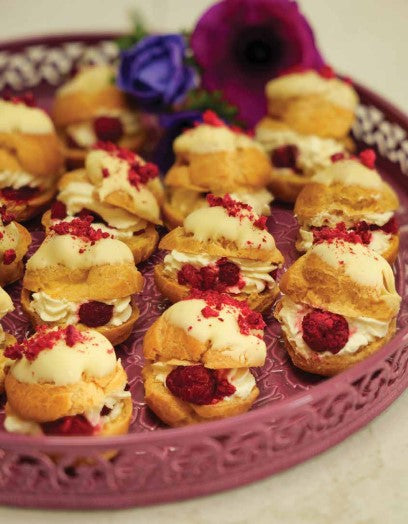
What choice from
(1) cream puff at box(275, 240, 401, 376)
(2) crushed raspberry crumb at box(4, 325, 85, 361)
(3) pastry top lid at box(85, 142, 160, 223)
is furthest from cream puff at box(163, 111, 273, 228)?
(2) crushed raspberry crumb at box(4, 325, 85, 361)

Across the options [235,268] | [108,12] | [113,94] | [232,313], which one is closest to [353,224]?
[235,268]

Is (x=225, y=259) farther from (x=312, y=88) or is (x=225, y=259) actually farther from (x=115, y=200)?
(x=312, y=88)

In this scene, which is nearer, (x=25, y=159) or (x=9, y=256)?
(x=9, y=256)

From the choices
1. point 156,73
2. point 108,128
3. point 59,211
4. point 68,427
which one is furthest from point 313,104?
point 68,427

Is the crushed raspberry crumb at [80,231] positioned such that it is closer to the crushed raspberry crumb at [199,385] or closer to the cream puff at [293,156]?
the crushed raspberry crumb at [199,385]

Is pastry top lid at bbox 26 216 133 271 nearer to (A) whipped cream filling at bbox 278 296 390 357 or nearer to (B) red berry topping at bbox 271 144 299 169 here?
(A) whipped cream filling at bbox 278 296 390 357

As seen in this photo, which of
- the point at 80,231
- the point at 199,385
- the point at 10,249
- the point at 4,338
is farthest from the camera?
the point at 10,249
